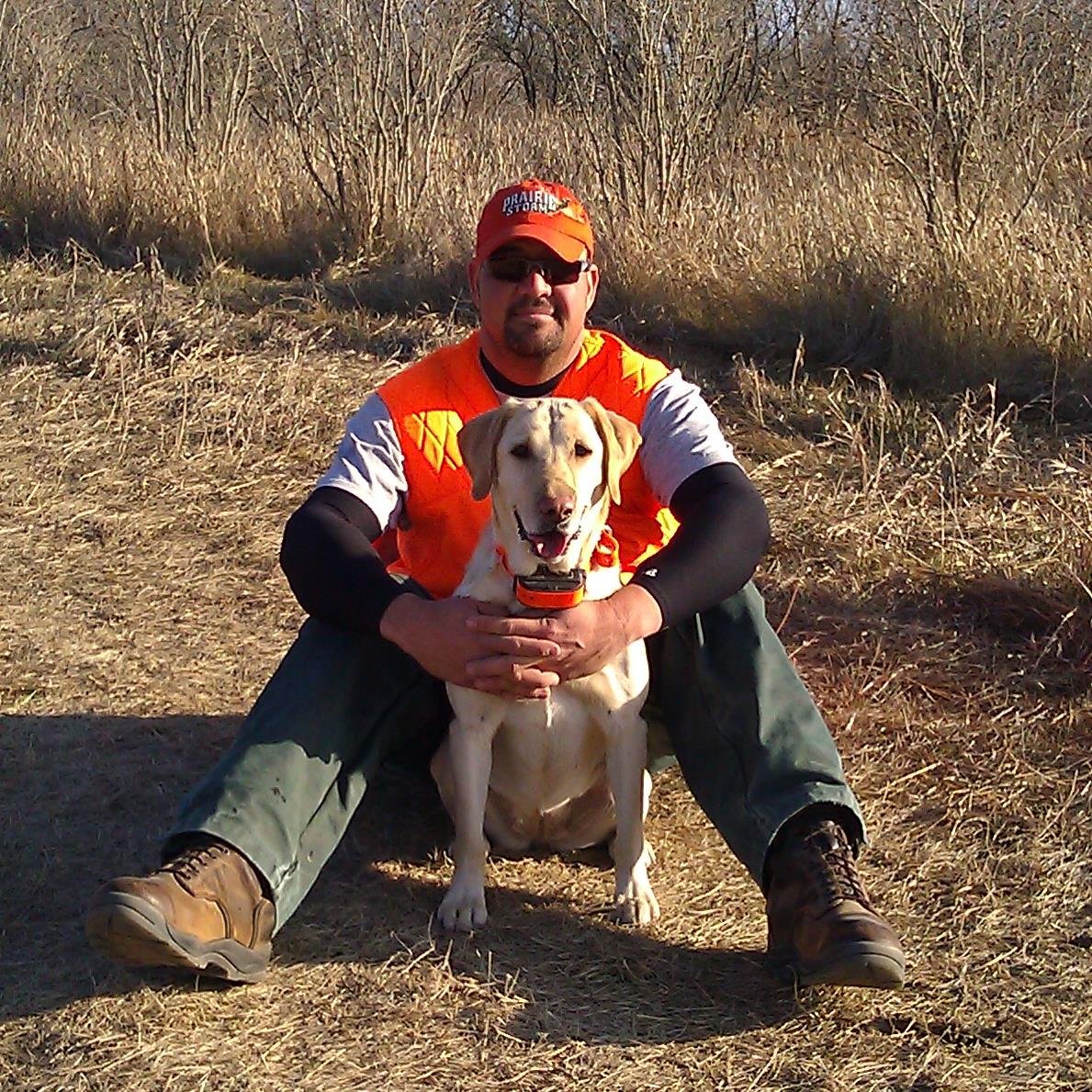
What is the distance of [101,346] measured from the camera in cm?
614

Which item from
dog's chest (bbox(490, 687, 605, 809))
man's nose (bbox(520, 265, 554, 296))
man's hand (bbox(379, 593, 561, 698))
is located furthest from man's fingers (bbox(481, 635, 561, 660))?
man's nose (bbox(520, 265, 554, 296))

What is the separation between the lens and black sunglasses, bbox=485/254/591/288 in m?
3.11

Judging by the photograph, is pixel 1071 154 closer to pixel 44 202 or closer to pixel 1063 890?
pixel 1063 890

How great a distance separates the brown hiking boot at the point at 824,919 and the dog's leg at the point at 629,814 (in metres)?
0.25

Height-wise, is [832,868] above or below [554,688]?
below

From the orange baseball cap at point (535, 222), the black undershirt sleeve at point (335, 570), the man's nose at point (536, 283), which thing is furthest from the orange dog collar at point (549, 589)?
the orange baseball cap at point (535, 222)

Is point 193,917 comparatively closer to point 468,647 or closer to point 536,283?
point 468,647

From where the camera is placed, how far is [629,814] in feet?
9.08

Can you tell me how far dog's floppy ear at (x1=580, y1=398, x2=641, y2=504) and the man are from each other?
16cm

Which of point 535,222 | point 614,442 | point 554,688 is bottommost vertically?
point 554,688

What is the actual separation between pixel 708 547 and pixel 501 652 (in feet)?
1.47

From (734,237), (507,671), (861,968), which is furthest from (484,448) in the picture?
(734,237)

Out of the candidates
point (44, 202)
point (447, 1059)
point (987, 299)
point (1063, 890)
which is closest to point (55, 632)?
point (447, 1059)

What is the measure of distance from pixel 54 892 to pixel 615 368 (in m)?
1.58
